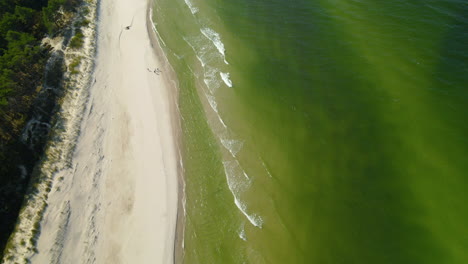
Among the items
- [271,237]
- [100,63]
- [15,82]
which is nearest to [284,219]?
[271,237]

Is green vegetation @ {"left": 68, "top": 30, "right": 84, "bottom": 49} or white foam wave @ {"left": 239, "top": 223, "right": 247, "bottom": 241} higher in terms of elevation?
green vegetation @ {"left": 68, "top": 30, "right": 84, "bottom": 49}

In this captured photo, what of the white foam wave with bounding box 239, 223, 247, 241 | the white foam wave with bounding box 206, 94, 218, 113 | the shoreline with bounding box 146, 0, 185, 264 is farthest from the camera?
the white foam wave with bounding box 206, 94, 218, 113

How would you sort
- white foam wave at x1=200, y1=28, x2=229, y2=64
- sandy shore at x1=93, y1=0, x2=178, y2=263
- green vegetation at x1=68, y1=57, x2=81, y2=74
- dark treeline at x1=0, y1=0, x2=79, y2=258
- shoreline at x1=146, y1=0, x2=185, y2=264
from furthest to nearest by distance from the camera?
white foam wave at x1=200, y1=28, x2=229, y2=64
green vegetation at x1=68, y1=57, x2=81, y2=74
dark treeline at x1=0, y1=0, x2=79, y2=258
sandy shore at x1=93, y1=0, x2=178, y2=263
shoreline at x1=146, y1=0, x2=185, y2=264

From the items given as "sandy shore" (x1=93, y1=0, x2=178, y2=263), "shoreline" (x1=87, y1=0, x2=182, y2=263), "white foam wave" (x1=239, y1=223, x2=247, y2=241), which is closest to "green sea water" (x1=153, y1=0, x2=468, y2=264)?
"white foam wave" (x1=239, y1=223, x2=247, y2=241)

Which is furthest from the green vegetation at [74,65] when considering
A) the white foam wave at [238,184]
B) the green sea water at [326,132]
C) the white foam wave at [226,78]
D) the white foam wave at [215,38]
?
the white foam wave at [238,184]

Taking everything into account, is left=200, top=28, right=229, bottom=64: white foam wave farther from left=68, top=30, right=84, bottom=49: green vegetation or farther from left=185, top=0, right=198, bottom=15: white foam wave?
left=68, top=30, right=84, bottom=49: green vegetation

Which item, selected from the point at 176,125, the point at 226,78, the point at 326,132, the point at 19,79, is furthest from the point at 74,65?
the point at 326,132
